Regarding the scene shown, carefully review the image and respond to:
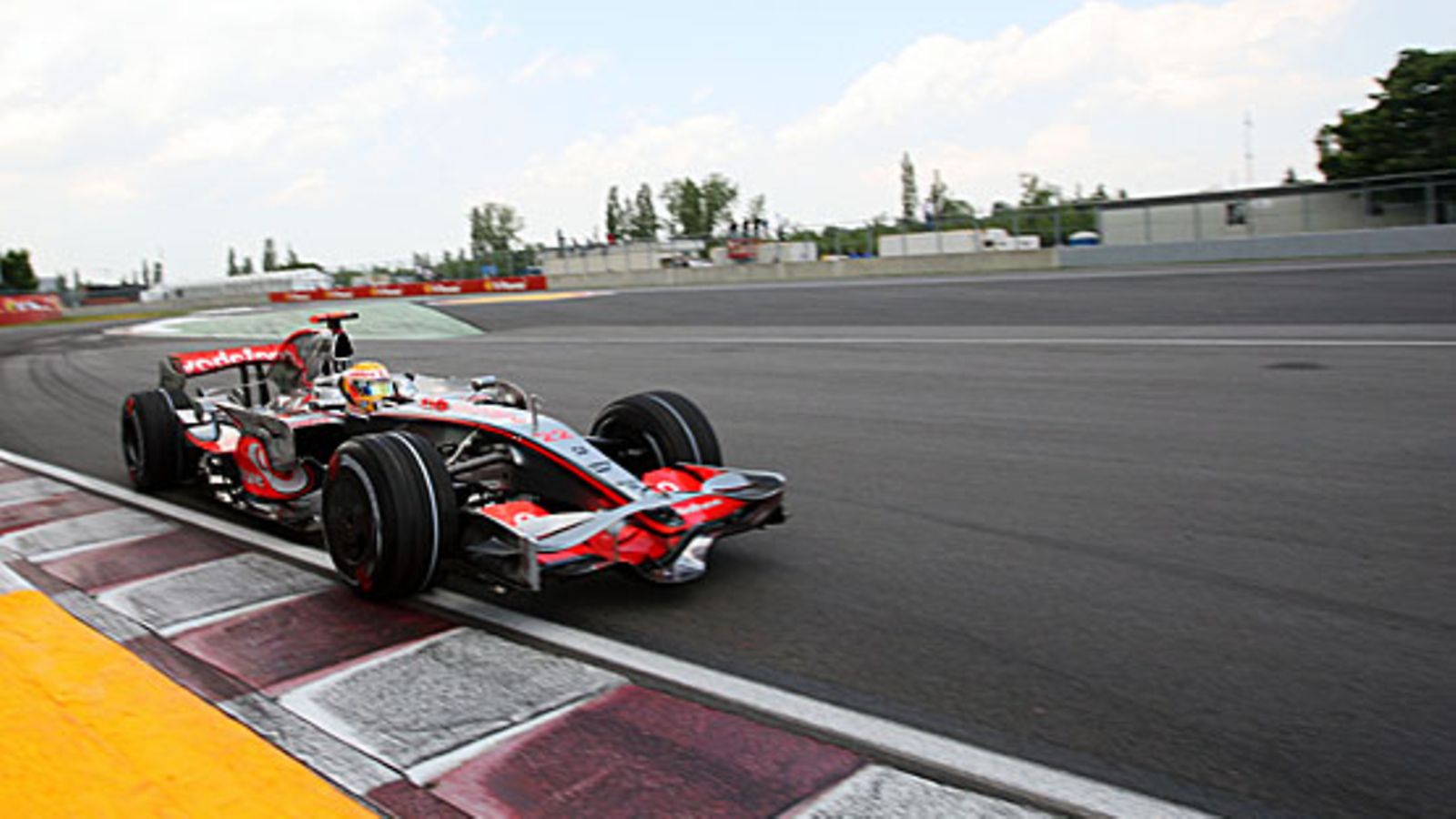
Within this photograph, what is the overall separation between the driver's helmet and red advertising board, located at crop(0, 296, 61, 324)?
47.9 metres

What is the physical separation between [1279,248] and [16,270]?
97567 millimetres

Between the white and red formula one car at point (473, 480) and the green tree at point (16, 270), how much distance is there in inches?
3839

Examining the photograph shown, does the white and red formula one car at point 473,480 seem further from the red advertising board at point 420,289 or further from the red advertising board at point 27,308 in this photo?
the red advertising board at point 27,308

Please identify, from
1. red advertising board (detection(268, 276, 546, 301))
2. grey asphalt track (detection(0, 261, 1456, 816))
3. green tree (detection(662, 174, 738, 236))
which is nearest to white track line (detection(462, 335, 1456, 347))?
grey asphalt track (detection(0, 261, 1456, 816))

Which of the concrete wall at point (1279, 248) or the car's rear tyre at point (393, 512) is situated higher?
the concrete wall at point (1279, 248)

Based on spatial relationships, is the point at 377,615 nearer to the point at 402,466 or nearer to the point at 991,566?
the point at 402,466

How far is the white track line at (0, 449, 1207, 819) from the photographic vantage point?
9.48 feet

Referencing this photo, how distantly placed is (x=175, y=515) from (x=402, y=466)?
10.5 feet

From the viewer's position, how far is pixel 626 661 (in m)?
4.06

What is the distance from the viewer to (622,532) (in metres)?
4.52

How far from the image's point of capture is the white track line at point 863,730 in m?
2.89

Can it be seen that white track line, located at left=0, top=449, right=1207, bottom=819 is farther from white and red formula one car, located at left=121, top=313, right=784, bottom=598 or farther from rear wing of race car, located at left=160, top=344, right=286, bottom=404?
rear wing of race car, located at left=160, top=344, right=286, bottom=404

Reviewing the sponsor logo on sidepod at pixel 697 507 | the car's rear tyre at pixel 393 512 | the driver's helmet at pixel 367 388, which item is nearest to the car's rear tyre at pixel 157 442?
the driver's helmet at pixel 367 388

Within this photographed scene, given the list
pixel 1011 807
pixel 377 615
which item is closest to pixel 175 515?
pixel 377 615
